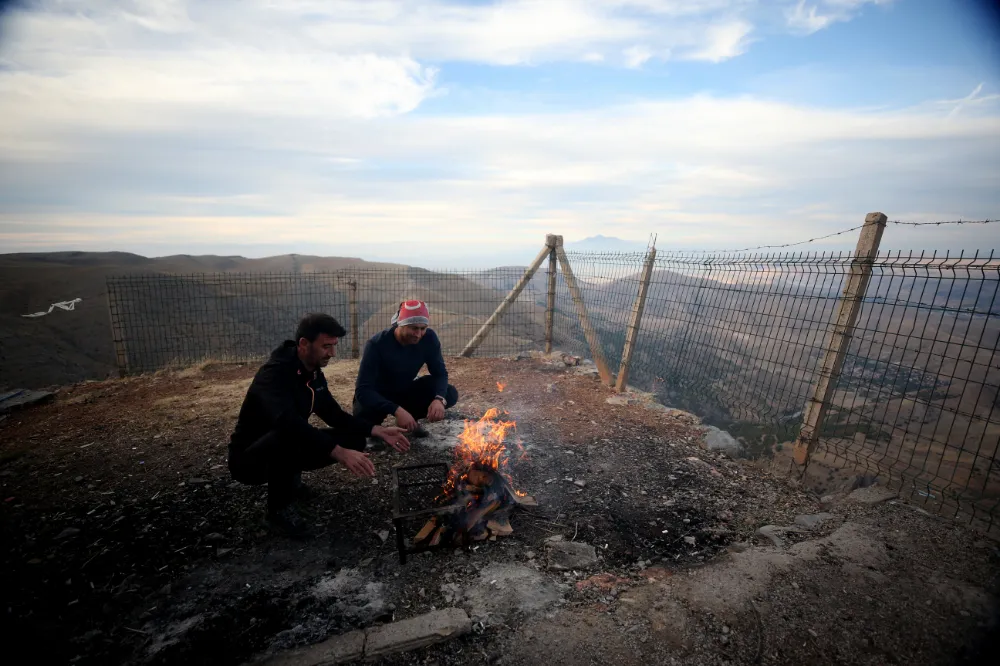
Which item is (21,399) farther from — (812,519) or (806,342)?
(806,342)

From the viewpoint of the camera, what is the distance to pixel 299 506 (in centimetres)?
387

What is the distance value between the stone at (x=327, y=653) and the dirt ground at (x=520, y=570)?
112 mm

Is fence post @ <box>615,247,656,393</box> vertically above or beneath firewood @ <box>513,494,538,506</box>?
above

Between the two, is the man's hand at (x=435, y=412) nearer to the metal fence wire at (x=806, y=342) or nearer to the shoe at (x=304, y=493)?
the shoe at (x=304, y=493)

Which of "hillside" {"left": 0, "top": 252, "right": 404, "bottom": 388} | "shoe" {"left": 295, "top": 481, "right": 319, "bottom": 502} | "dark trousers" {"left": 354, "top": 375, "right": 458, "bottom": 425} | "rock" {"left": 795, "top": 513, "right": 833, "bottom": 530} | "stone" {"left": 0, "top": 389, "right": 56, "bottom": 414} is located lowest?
"hillside" {"left": 0, "top": 252, "right": 404, "bottom": 388}

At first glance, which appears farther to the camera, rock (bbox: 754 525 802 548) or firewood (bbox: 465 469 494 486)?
firewood (bbox: 465 469 494 486)

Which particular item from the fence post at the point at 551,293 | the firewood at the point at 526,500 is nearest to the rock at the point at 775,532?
the firewood at the point at 526,500

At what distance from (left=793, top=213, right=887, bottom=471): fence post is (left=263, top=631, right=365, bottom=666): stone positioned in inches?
176

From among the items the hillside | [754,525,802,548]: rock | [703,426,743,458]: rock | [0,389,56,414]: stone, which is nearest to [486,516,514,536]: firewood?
[754,525,802,548]: rock

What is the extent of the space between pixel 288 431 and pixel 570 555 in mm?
2288

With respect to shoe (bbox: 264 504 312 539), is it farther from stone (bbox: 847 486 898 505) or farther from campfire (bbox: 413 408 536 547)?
stone (bbox: 847 486 898 505)

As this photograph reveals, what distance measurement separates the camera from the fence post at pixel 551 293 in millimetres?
8617

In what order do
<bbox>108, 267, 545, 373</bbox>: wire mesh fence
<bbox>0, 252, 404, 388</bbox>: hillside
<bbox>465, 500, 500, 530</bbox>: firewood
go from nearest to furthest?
1. <bbox>465, 500, 500, 530</bbox>: firewood
2. <bbox>108, 267, 545, 373</bbox>: wire mesh fence
3. <bbox>0, 252, 404, 388</bbox>: hillside

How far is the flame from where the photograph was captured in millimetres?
3879
